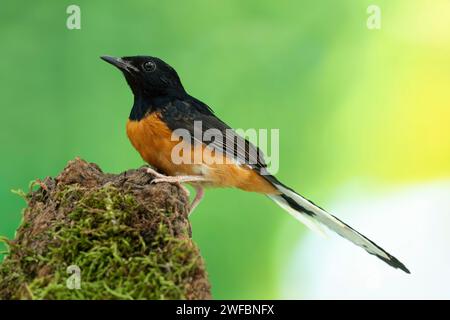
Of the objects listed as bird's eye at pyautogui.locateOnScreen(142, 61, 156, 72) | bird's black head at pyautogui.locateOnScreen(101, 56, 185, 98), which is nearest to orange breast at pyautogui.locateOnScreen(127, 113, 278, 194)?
bird's black head at pyautogui.locateOnScreen(101, 56, 185, 98)

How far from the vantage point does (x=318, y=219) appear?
201 inches

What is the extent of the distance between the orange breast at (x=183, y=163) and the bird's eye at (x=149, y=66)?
46 centimetres

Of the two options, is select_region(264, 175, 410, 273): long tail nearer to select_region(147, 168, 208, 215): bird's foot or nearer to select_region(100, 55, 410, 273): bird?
select_region(100, 55, 410, 273): bird

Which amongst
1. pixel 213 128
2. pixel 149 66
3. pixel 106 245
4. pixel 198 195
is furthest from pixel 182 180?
pixel 106 245

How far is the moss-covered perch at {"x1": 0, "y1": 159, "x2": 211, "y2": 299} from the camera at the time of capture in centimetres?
292

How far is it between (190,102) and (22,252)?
2.65 metres

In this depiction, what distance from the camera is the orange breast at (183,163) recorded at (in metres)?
5.09

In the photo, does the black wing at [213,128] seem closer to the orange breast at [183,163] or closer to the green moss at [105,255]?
the orange breast at [183,163]

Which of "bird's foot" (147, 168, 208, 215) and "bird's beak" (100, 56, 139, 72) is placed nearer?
"bird's foot" (147, 168, 208, 215)

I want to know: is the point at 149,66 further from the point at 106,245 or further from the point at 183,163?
the point at 106,245

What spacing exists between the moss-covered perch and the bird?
1.21 m

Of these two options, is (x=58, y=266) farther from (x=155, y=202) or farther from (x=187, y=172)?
(x=187, y=172)
